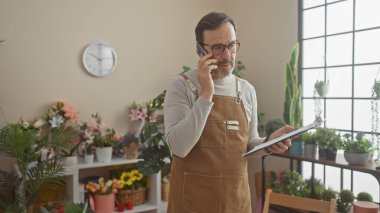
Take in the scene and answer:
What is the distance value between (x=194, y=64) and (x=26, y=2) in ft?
5.90

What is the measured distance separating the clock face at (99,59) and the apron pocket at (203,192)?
2201mm

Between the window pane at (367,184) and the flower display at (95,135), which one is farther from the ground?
the flower display at (95,135)

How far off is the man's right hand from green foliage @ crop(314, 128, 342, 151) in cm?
158

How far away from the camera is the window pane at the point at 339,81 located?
276cm

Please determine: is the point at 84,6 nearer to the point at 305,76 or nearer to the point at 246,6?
the point at 246,6

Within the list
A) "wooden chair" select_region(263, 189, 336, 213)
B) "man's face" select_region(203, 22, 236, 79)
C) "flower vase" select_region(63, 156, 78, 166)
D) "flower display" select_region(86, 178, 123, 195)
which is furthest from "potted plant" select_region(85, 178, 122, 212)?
"man's face" select_region(203, 22, 236, 79)

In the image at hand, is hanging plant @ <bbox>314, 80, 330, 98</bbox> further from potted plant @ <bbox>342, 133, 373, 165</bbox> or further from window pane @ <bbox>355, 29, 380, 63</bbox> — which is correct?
potted plant @ <bbox>342, 133, 373, 165</bbox>

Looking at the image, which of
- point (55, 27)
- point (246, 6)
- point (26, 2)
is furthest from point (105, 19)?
point (246, 6)

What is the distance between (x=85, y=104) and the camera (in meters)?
3.16

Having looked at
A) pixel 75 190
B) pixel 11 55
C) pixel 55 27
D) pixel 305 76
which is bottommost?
pixel 75 190

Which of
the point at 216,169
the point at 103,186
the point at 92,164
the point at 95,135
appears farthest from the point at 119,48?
the point at 216,169

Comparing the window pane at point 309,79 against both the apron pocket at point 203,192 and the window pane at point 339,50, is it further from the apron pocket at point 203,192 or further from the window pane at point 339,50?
the apron pocket at point 203,192

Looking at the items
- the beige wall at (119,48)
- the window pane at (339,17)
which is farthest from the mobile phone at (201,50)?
the beige wall at (119,48)

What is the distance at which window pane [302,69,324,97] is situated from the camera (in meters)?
3.00
